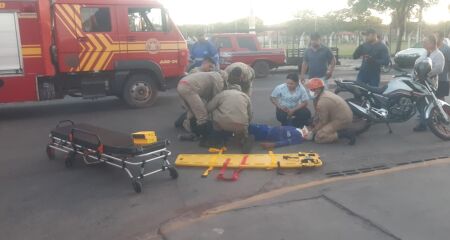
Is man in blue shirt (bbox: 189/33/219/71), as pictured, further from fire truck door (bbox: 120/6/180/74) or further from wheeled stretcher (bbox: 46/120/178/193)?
wheeled stretcher (bbox: 46/120/178/193)

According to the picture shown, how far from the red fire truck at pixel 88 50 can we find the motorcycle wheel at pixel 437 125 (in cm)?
602

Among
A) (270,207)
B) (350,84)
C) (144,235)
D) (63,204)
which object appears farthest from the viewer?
(350,84)

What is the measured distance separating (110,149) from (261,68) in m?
12.5

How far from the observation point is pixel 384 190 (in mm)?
5059

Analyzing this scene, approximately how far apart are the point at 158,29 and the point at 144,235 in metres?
7.41

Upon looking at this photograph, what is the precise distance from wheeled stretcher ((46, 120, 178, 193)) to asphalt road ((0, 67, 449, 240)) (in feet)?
0.52

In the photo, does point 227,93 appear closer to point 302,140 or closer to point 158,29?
point 302,140

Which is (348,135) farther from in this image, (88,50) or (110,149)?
(88,50)

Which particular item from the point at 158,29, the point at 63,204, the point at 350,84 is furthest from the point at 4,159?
the point at 350,84

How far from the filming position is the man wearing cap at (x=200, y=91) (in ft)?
23.3

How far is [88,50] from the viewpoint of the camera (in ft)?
33.0

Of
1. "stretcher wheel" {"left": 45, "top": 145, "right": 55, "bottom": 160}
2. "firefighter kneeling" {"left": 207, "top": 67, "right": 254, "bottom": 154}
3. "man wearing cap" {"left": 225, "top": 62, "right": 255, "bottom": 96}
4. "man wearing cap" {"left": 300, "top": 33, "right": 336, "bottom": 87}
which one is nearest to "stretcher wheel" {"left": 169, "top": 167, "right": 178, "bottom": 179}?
"firefighter kneeling" {"left": 207, "top": 67, "right": 254, "bottom": 154}

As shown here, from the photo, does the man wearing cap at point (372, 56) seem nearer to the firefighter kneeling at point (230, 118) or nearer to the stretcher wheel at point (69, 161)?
the firefighter kneeling at point (230, 118)

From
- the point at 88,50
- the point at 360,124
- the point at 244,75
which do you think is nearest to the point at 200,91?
the point at 244,75
